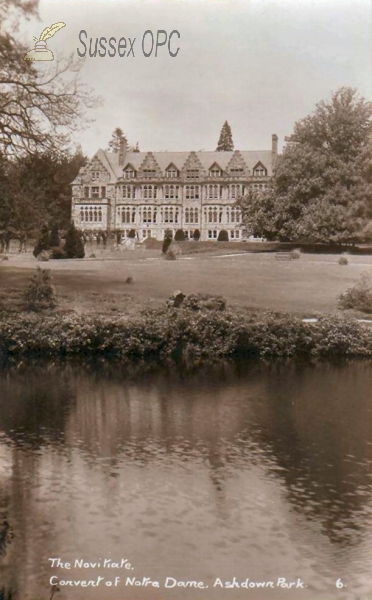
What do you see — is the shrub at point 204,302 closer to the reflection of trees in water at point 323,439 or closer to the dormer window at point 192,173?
the reflection of trees in water at point 323,439

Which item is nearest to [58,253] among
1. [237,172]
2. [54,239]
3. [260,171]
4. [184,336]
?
[54,239]

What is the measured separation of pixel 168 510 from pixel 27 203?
7.63 m

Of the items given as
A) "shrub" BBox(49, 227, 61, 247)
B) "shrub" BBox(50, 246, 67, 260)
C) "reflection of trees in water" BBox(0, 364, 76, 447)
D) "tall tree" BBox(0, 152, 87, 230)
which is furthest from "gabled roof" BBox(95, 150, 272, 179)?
"reflection of trees in water" BBox(0, 364, 76, 447)

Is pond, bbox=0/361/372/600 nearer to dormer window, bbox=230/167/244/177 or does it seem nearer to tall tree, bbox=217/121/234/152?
dormer window, bbox=230/167/244/177

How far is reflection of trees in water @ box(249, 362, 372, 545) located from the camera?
26.7ft

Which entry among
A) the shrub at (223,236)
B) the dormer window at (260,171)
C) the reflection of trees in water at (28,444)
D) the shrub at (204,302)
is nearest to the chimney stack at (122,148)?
the shrub at (223,236)

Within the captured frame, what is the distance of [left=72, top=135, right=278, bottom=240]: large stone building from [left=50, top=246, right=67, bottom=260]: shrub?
606 millimetres

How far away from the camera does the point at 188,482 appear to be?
8.80m

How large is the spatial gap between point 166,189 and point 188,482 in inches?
332

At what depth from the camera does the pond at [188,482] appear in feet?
21.8

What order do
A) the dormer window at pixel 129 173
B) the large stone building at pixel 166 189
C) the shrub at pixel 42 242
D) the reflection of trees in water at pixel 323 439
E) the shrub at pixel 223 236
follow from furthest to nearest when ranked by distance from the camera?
1. the dormer window at pixel 129 173
2. the shrub at pixel 223 236
3. the large stone building at pixel 166 189
4. the shrub at pixel 42 242
5. the reflection of trees in water at pixel 323 439

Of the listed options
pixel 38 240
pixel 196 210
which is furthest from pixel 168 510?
pixel 196 210

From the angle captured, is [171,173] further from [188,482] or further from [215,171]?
[188,482]

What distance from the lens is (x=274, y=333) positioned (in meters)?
14.2
